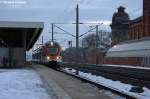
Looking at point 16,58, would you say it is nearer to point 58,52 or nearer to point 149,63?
point 58,52

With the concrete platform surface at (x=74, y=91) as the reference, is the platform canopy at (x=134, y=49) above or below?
above

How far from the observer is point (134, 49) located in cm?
6606

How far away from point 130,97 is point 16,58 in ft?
122

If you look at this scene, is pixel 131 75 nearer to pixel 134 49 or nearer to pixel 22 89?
pixel 22 89

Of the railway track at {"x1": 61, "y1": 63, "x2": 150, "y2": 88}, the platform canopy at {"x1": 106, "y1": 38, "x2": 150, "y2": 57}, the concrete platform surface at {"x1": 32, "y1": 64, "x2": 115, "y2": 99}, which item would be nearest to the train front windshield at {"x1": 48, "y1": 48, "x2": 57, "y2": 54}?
the platform canopy at {"x1": 106, "y1": 38, "x2": 150, "y2": 57}

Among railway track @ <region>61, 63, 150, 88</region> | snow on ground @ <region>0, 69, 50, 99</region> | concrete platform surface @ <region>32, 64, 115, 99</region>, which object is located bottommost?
concrete platform surface @ <region>32, 64, 115, 99</region>

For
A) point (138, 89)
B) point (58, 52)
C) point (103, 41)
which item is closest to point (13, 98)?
point (138, 89)

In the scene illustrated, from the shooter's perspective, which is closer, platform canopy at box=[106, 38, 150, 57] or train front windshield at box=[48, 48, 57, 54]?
train front windshield at box=[48, 48, 57, 54]

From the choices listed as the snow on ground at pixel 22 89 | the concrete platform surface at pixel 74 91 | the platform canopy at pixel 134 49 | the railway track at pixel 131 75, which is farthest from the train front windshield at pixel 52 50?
the concrete platform surface at pixel 74 91

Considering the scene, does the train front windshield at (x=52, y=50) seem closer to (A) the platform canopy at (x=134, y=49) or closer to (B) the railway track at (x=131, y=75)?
(A) the platform canopy at (x=134, y=49)

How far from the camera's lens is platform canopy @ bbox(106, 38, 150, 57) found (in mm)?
59281

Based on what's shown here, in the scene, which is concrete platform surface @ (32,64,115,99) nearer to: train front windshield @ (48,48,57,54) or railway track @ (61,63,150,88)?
railway track @ (61,63,150,88)

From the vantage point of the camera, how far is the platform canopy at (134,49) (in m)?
59.3

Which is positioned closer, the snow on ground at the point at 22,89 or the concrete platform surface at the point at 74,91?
the snow on ground at the point at 22,89
